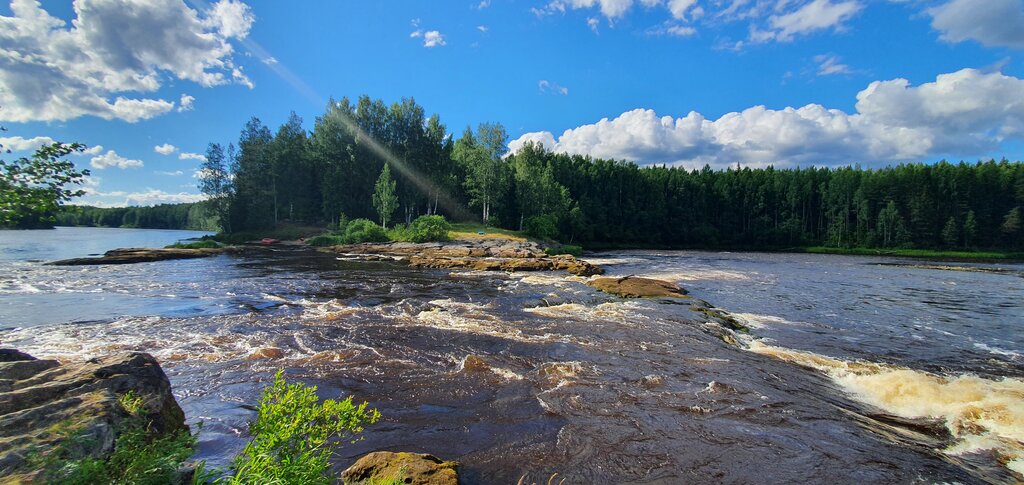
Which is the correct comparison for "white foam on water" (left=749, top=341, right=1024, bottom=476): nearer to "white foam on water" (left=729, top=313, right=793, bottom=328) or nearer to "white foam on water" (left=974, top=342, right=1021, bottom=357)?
"white foam on water" (left=974, top=342, right=1021, bottom=357)

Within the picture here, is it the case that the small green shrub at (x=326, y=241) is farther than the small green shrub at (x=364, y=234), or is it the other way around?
the small green shrub at (x=364, y=234)

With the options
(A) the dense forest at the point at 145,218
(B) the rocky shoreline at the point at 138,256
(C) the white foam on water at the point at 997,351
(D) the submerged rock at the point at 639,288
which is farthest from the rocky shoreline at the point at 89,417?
(A) the dense forest at the point at 145,218

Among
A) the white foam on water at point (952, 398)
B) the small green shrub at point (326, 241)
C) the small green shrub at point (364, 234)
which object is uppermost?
the small green shrub at point (364, 234)

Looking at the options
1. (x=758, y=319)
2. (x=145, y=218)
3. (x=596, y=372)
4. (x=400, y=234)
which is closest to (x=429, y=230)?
(x=400, y=234)

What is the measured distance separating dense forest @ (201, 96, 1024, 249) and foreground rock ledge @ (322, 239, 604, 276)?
764 inches

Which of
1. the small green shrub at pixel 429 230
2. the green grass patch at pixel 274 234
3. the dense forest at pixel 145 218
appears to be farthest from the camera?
the dense forest at pixel 145 218

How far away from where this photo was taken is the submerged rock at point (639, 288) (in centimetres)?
2369

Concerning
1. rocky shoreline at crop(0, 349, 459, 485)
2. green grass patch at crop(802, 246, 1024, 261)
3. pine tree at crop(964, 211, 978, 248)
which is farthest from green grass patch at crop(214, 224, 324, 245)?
pine tree at crop(964, 211, 978, 248)

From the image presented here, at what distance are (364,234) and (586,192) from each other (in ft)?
197

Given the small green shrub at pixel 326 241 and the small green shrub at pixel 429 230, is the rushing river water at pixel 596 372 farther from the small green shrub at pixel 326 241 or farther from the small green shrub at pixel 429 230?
the small green shrub at pixel 326 241

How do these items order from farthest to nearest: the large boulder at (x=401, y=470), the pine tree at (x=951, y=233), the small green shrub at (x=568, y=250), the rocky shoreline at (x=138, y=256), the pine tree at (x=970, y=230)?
the pine tree at (x=951, y=233) < the pine tree at (x=970, y=230) < the small green shrub at (x=568, y=250) < the rocky shoreline at (x=138, y=256) < the large boulder at (x=401, y=470)

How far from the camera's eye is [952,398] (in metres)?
10.1

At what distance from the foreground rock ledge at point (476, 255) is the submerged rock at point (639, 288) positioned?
8.92 meters

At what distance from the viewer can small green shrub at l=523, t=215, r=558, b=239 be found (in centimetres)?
7384
